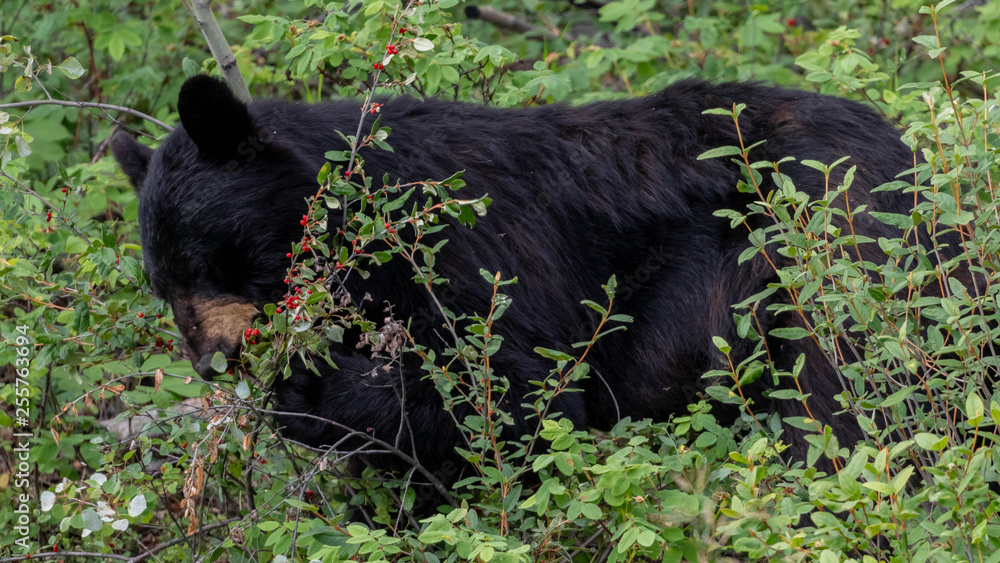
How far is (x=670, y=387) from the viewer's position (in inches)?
140

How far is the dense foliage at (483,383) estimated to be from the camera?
7.27ft

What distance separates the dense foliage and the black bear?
0.35ft

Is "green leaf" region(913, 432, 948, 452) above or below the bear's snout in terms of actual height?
above

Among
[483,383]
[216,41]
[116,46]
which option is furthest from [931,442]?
[116,46]

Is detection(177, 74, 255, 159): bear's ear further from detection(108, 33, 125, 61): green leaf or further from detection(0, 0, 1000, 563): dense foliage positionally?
detection(108, 33, 125, 61): green leaf

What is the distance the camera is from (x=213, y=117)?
309cm

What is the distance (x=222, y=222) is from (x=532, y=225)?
3.65 ft

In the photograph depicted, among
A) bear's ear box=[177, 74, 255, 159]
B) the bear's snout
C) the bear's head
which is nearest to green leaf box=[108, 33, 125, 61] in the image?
the bear's head

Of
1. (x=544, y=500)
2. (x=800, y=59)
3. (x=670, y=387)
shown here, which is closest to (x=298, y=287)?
(x=544, y=500)

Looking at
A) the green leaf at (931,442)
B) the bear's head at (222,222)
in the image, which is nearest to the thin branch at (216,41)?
the bear's head at (222,222)

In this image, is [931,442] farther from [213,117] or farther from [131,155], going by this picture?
[131,155]

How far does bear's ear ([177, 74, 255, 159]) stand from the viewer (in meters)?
2.98

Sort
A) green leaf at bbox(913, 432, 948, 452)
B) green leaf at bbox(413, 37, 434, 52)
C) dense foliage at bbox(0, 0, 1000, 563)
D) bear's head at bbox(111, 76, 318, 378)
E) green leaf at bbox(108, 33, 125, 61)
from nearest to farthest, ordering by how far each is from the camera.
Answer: green leaf at bbox(913, 432, 948, 452) → dense foliage at bbox(0, 0, 1000, 563) → green leaf at bbox(413, 37, 434, 52) → bear's head at bbox(111, 76, 318, 378) → green leaf at bbox(108, 33, 125, 61)

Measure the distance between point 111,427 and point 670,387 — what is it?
281 centimetres
